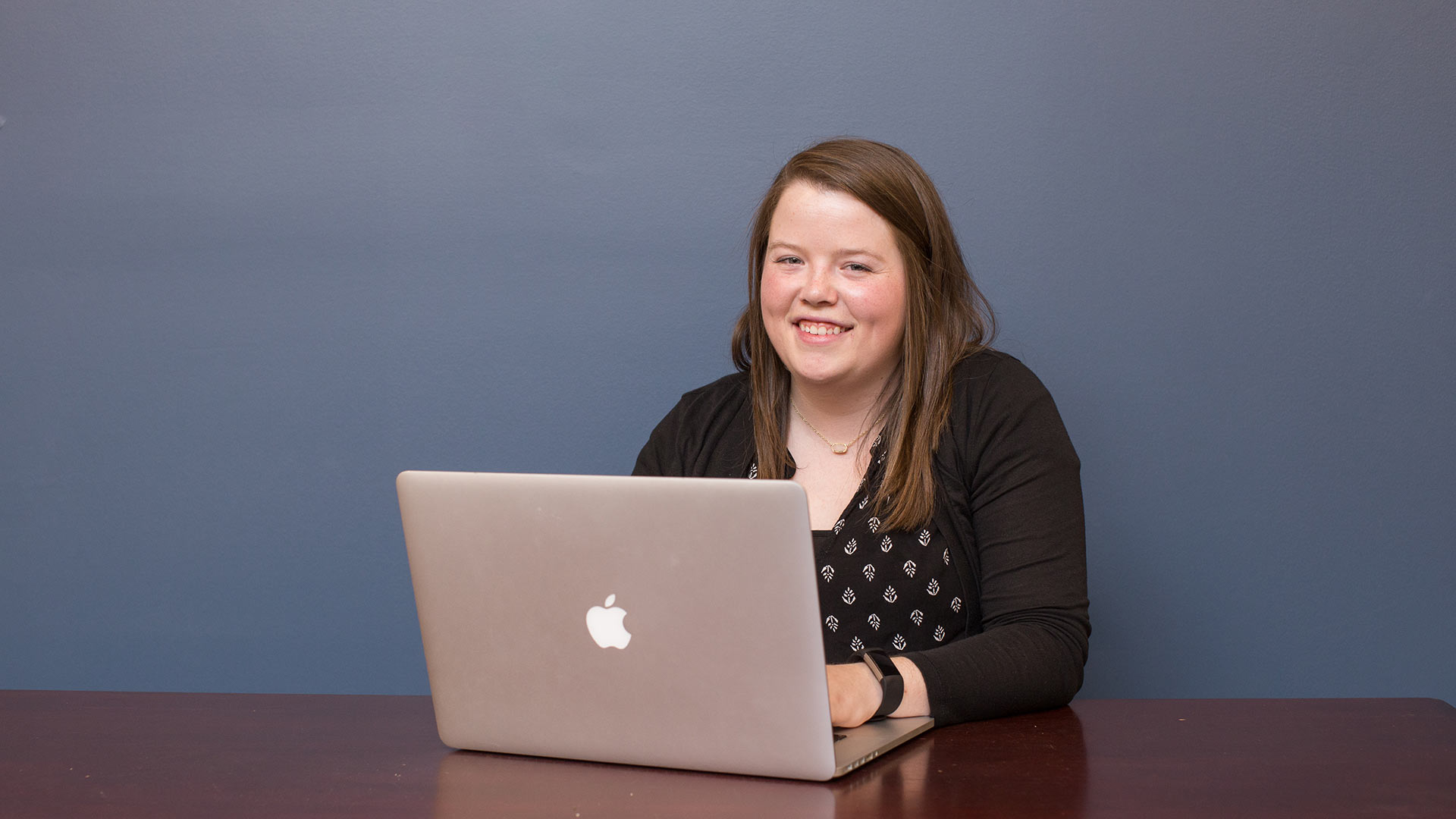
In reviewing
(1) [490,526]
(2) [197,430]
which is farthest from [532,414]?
(1) [490,526]

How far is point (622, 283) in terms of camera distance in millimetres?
2084

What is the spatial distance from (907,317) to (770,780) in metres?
0.79

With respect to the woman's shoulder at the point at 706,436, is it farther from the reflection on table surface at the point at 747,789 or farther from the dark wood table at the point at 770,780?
the reflection on table surface at the point at 747,789

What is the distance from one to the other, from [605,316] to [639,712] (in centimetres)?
116

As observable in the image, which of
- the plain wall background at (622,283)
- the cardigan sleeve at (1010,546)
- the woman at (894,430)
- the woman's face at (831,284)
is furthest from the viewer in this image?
the plain wall background at (622,283)

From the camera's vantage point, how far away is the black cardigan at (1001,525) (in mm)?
1230

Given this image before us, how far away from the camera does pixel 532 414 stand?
2102 millimetres

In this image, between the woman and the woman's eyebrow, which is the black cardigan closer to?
the woman

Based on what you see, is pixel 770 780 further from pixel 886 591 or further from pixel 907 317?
pixel 907 317

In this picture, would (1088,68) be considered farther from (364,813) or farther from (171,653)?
(171,653)

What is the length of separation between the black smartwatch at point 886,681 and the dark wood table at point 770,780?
0.16 feet

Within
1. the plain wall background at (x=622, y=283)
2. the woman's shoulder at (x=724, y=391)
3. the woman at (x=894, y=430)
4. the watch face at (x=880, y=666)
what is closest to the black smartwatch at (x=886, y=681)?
the watch face at (x=880, y=666)

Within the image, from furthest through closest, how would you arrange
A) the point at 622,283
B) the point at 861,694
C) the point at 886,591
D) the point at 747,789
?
the point at 622,283
the point at 886,591
the point at 861,694
the point at 747,789

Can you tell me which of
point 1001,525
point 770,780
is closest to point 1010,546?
point 1001,525
